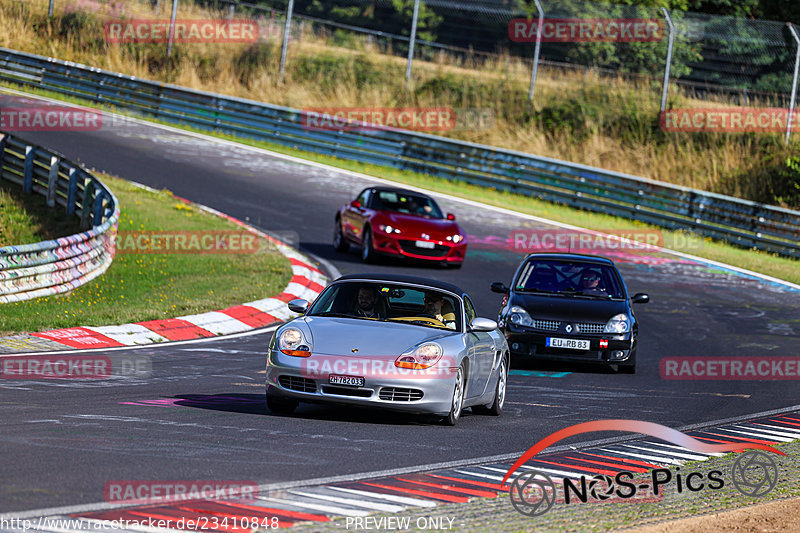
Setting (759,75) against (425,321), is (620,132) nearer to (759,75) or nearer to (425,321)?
(759,75)

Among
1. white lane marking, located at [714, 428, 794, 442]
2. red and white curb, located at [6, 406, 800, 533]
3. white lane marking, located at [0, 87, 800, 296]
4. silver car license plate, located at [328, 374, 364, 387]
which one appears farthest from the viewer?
white lane marking, located at [0, 87, 800, 296]

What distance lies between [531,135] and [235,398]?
88.9ft

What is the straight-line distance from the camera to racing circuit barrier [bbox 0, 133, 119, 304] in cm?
1534

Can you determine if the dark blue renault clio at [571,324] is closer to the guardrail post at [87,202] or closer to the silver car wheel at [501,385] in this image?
the silver car wheel at [501,385]

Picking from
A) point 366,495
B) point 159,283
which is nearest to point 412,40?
point 159,283

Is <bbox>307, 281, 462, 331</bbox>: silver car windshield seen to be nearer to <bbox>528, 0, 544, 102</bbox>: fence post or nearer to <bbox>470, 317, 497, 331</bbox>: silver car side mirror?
<bbox>470, 317, 497, 331</bbox>: silver car side mirror

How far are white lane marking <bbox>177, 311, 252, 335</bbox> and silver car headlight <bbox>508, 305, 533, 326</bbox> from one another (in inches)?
149

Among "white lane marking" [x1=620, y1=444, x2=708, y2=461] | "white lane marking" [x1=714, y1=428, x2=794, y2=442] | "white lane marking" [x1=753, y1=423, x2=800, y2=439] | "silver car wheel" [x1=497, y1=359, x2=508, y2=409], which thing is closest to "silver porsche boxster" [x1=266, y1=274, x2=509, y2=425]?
"silver car wheel" [x1=497, y1=359, x2=508, y2=409]

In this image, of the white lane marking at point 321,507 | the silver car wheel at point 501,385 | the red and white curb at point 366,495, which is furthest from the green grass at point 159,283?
the white lane marking at point 321,507

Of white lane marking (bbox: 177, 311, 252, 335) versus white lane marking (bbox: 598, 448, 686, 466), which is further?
white lane marking (bbox: 177, 311, 252, 335)

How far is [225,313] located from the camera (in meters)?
16.8

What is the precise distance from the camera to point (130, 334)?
14555 millimetres

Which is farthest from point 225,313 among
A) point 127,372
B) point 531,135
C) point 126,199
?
point 531,135

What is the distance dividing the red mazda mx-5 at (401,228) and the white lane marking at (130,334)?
793 centimetres
